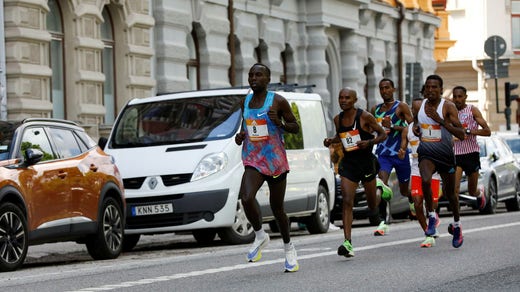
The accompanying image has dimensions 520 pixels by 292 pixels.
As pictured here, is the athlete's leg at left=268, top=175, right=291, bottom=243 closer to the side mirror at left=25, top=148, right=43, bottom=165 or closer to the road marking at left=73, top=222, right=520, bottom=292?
the road marking at left=73, top=222, right=520, bottom=292

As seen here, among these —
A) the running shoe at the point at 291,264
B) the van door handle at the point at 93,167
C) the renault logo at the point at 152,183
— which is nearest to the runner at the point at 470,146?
the renault logo at the point at 152,183

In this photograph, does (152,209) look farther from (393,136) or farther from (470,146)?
(470,146)

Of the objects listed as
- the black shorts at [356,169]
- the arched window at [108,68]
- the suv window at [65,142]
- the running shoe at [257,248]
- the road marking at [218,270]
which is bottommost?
the road marking at [218,270]

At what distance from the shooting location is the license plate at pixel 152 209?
63.0ft

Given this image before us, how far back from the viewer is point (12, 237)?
608 inches

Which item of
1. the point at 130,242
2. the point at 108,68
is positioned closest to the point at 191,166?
the point at 130,242

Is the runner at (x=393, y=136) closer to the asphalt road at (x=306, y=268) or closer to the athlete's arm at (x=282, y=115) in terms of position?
the asphalt road at (x=306, y=268)

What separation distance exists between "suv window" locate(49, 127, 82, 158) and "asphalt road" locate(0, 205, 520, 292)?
1.18 meters

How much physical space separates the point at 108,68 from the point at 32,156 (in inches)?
597

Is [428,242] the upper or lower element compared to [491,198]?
lower

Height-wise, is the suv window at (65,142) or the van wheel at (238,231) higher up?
the suv window at (65,142)

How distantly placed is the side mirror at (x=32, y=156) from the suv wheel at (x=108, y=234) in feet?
5.63

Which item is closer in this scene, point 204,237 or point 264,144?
point 264,144

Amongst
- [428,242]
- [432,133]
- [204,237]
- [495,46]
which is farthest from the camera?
[495,46]
